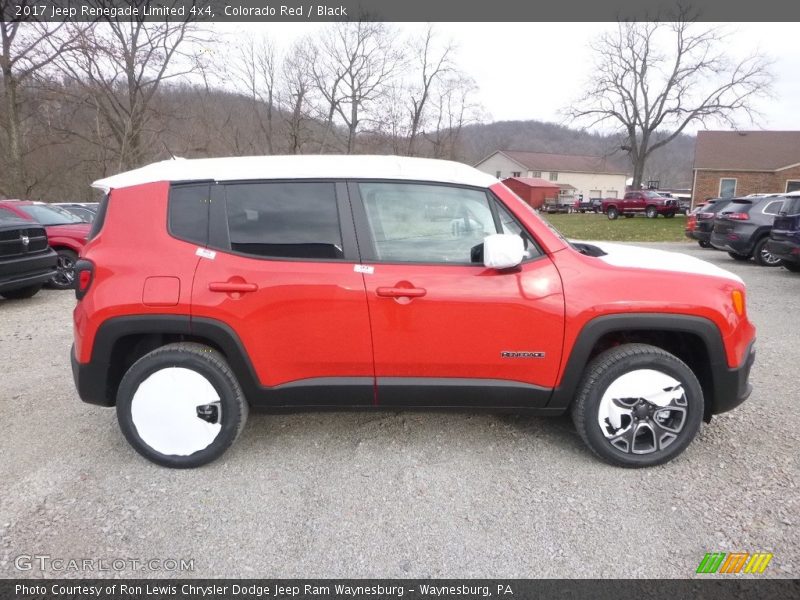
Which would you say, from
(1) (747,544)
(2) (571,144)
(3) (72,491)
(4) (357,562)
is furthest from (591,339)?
(2) (571,144)

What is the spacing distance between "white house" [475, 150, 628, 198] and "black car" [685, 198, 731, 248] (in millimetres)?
59742

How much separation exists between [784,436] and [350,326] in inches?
119

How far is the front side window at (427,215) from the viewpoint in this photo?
2.86m

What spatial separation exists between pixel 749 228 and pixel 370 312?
39.9 ft

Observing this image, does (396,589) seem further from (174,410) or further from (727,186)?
(727,186)

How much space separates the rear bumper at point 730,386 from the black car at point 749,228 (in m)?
10.5

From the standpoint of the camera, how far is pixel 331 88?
134ft

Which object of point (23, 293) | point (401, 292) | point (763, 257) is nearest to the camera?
point (401, 292)

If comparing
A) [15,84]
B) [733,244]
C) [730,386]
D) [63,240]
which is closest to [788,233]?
[733,244]

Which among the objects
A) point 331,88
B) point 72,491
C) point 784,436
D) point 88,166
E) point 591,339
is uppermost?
point 331,88

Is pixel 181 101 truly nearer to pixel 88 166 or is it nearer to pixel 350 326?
pixel 88 166

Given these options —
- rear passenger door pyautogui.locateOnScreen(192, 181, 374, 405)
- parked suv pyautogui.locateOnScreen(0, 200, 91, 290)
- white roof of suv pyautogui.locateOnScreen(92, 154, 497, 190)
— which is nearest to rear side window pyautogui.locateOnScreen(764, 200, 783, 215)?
white roof of suv pyautogui.locateOnScreen(92, 154, 497, 190)

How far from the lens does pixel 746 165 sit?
36.3m

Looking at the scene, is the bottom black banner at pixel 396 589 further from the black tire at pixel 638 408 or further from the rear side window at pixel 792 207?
the rear side window at pixel 792 207
